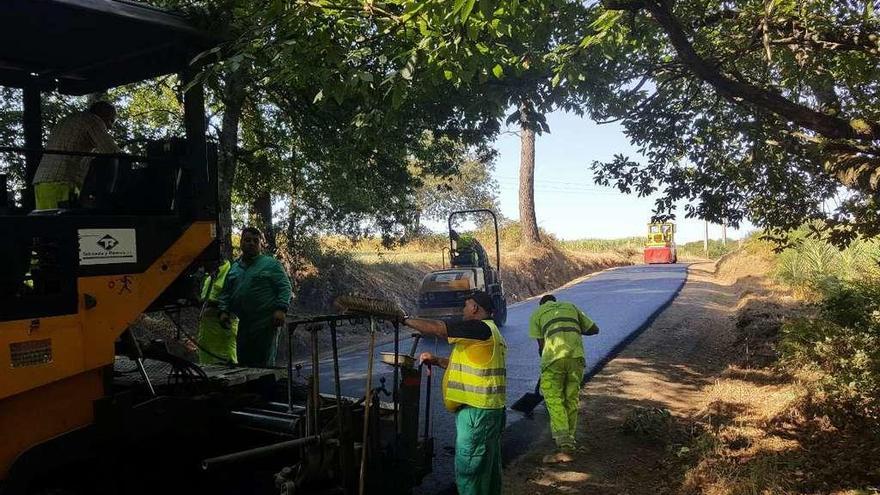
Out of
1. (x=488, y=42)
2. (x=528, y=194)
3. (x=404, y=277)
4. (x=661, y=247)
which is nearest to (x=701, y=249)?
(x=661, y=247)

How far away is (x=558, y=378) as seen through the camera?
558 cm

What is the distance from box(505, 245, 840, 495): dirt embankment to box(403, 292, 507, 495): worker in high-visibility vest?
0.97 metres

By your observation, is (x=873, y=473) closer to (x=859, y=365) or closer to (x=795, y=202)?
(x=859, y=365)

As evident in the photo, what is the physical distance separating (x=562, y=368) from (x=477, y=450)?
6.64ft

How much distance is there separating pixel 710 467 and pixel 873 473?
1033 millimetres

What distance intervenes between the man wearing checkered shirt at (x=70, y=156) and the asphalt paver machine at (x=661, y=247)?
3254 centimetres

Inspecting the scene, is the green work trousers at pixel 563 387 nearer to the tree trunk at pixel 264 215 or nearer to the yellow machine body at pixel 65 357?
the yellow machine body at pixel 65 357

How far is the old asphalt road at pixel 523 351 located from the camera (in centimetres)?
554

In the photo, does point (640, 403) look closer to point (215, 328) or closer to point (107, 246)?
point (215, 328)

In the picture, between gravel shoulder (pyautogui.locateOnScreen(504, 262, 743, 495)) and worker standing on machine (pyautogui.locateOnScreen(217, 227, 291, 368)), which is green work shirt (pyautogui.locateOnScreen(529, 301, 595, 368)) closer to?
gravel shoulder (pyautogui.locateOnScreen(504, 262, 743, 495))

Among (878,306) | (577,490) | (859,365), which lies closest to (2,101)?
(577,490)

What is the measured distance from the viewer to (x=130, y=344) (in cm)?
321

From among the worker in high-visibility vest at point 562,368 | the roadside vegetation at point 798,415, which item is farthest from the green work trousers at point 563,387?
the roadside vegetation at point 798,415

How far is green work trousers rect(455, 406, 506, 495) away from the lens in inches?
148
